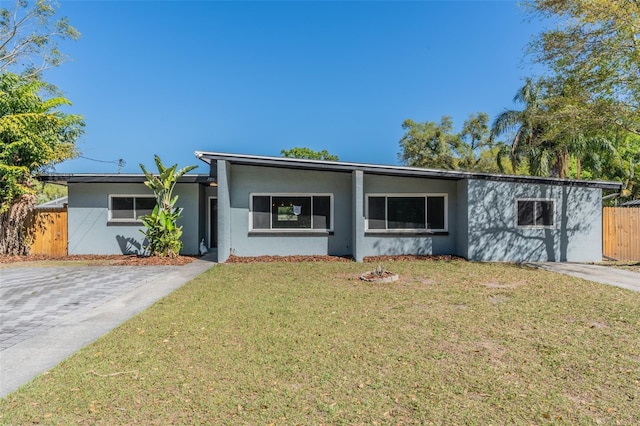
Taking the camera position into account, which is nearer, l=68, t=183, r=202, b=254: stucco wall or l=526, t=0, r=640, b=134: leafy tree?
l=526, t=0, r=640, b=134: leafy tree

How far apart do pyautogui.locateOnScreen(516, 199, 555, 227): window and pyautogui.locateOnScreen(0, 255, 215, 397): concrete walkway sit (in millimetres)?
10249

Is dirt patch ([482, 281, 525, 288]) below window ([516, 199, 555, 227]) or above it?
below

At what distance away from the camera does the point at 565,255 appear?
10773mm

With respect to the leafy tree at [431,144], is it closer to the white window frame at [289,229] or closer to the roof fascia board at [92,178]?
the white window frame at [289,229]

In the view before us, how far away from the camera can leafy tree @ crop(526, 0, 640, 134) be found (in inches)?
348

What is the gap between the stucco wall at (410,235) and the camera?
1126 cm

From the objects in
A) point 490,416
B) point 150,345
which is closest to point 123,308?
point 150,345

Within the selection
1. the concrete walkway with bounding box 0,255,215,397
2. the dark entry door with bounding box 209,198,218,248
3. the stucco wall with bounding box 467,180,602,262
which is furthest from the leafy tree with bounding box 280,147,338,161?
the concrete walkway with bounding box 0,255,215,397

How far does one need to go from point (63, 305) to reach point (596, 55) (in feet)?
47.4

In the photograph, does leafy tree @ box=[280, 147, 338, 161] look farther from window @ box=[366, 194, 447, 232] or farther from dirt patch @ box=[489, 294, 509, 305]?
dirt patch @ box=[489, 294, 509, 305]

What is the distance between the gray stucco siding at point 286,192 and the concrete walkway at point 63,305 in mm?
1692

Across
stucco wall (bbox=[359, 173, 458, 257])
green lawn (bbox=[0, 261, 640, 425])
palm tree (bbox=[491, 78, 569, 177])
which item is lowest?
green lawn (bbox=[0, 261, 640, 425])

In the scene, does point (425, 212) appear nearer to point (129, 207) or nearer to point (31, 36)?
point (129, 207)

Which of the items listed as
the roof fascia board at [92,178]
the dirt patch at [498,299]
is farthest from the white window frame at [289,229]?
the dirt patch at [498,299]
